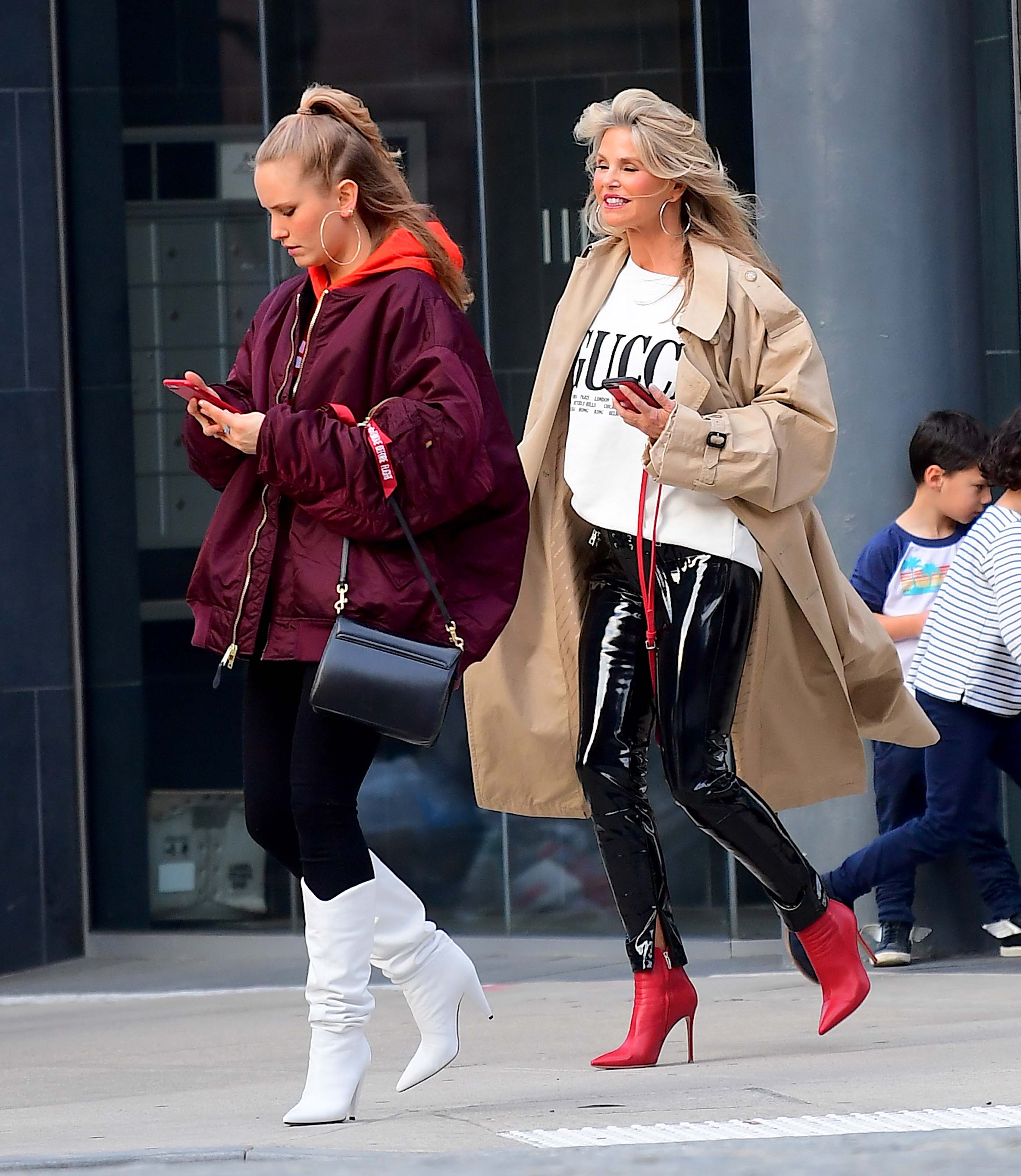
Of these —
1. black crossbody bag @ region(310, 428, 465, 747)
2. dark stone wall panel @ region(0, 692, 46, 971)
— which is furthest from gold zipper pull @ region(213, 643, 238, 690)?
dark stone wall panel @ region(0, 692, 46, 971)

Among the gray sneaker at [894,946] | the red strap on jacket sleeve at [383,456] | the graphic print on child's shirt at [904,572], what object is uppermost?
the red strap on jacket sleeve at [383,456]

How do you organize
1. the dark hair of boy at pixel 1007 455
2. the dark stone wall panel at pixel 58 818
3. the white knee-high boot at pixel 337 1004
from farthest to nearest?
1. the dark stone wall panel at pixel 58 818
2. the dark hair of boy at pixel 1007 455
3. the white knee-high boot at pixel 337 1004

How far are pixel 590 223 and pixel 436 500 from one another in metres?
1.16

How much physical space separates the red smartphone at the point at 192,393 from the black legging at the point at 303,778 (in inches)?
19.4

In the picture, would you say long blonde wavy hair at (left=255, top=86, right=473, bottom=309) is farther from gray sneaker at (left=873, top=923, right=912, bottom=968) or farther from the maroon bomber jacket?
Answer: gray sneaker at (left=873, top=923, right=912, bottom=968)

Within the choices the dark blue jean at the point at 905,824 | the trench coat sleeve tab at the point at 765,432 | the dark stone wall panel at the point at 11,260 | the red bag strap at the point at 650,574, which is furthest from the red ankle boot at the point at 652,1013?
the dark stone wall panel at the point at 11,260

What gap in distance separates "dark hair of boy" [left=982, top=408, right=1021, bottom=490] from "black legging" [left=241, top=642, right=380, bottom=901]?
2493 mm

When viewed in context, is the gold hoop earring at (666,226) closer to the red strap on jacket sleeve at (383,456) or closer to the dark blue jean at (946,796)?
the red strap on jacket sleeve at (383,456)

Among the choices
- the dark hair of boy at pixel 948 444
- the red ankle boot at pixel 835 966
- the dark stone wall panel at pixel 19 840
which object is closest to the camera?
the red ankle boot at pixel 835 966

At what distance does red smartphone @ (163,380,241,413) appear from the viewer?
11.8 ft

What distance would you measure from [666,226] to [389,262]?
83cm

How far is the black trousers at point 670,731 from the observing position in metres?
4.19

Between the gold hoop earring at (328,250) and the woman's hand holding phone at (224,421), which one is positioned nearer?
the woman's hand holding phone at (224,421)

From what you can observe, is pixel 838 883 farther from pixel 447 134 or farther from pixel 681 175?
pixel 447 134
